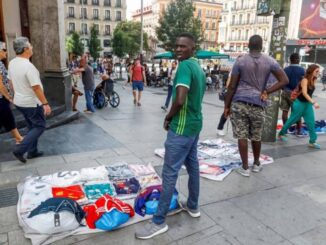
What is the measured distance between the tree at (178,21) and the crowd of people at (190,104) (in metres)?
20.4

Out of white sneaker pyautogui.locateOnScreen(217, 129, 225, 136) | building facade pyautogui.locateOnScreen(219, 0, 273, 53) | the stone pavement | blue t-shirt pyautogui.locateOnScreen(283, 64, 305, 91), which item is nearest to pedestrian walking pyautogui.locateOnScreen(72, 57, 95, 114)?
the stone pavement

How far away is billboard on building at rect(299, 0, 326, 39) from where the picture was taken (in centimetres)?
3884

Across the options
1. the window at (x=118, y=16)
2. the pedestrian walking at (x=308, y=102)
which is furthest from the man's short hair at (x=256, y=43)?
the window at (x=118, y=16)

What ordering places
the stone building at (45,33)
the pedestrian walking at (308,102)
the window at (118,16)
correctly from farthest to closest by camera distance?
the window at (118,16) < the stone building at (45,33) < the pedestrian walking at (308,102)

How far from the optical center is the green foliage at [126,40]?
3112 cm

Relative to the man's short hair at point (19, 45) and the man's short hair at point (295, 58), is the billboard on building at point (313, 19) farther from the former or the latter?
the man's short hair at point (19, 45)

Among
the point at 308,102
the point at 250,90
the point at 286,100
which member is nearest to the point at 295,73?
the point at 286,100

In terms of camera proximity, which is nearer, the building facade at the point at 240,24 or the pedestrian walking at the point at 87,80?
the pedestrian walking at the point at 87,80

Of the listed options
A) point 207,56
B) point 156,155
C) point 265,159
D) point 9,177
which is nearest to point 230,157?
point 265,159

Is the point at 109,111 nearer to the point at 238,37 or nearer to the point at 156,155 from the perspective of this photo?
the point at 156,155

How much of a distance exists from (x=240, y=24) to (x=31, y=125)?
214 feet

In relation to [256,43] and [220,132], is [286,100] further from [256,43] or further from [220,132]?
[256,43]

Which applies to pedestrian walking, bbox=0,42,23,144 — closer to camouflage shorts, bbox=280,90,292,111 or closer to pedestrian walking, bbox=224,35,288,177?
pedestrian walking, bbox=224,35,288,177

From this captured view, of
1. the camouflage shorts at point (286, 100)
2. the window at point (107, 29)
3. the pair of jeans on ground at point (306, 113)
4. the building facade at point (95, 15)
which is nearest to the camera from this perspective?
the pair of jeans on ground at point (306, 113)
